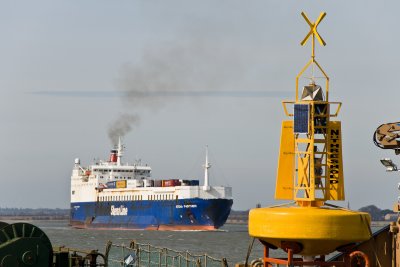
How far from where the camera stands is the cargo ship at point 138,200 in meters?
126

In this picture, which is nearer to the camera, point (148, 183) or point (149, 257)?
point (149, 257)

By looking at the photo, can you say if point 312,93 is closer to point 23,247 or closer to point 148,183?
point 23,247

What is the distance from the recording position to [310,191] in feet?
48.9

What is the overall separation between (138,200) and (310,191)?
12225 centimetres

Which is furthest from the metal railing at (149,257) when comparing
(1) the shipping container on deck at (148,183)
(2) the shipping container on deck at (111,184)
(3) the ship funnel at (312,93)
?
(2) the shipping container on deck at (111,184)

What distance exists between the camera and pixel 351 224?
48.1ft

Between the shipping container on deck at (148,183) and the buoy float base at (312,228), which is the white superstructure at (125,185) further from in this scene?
the buoy float base at (312,228)

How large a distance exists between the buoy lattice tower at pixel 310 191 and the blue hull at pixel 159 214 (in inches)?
4345

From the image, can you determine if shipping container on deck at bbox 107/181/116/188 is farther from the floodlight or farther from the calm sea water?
the floodlight

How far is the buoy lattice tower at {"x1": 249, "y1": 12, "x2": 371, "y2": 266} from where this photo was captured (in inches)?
572

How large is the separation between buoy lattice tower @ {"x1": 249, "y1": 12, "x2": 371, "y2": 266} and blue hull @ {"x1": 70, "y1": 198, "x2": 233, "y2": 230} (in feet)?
362

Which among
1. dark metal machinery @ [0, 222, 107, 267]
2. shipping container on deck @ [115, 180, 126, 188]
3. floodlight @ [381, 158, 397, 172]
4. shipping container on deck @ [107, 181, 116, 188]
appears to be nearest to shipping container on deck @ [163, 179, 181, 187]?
shipping container on deck @ [115, 180, 126, 188]

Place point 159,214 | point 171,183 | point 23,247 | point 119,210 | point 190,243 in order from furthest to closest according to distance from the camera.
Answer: point 119,210
point 171,183
point 159,214
point 190,243
point 23,247

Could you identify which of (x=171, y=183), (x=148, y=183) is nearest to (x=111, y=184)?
(x=148, y=183)
